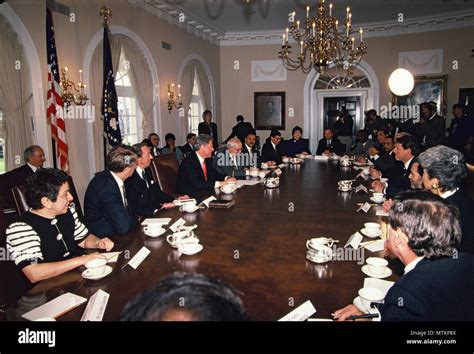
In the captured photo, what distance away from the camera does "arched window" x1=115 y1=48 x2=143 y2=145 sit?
682 centimetres

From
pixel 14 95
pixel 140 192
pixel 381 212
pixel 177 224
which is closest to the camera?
pixel 177 224

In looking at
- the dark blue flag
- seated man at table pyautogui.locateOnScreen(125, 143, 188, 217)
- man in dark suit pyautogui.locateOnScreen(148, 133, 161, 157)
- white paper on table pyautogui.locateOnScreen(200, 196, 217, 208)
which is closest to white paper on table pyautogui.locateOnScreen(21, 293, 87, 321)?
white paper on table pyautogui.locateOnScreen(200, 196, 217, 208)

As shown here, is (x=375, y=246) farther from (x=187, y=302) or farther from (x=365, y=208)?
(x=187, y=302)

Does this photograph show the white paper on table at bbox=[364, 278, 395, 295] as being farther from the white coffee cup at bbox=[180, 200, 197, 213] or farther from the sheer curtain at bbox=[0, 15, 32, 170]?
the sheer curtain at bbox=[0, 15, 32, 170]

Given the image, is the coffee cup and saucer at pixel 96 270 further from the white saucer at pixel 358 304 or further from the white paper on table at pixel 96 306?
the white saucer at pixel 358 304

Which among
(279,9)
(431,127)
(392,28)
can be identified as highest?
(279,9)

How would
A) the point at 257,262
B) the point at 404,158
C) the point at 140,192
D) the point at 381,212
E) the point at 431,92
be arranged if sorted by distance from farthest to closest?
the point at 431,92
the point at 404,158
the point at 140,192
the point at 381,212
the point at 257,262

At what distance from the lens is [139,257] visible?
84.3 inches

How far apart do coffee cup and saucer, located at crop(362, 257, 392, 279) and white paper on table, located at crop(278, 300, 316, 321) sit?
46cm

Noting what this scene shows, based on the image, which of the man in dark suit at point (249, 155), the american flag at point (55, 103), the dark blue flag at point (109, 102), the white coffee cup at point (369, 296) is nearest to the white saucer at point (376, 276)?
the white coffee cup at point (369, 296)

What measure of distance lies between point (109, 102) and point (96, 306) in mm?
4812

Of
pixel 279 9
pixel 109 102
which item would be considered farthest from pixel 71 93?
pixel 279 9

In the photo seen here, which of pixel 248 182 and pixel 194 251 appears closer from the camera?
pixel 194 251

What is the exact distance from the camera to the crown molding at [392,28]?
8414 millimetres
